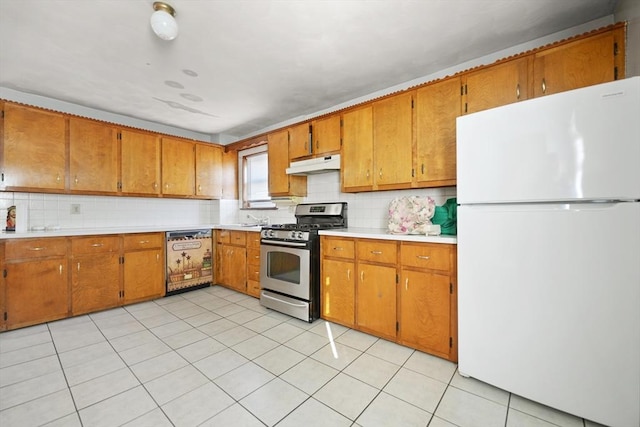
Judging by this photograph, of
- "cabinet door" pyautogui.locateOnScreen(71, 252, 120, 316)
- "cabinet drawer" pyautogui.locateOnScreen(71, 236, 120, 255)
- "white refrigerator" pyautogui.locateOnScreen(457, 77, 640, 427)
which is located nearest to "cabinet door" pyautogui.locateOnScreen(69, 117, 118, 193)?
"cabinet drawer" pyautogui.locateOnScreen(71, 236, 120, 255)

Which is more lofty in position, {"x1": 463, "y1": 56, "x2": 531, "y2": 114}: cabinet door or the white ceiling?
the white ceiling

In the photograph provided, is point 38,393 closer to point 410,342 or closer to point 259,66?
point 410,342

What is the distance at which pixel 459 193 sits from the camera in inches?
73.5

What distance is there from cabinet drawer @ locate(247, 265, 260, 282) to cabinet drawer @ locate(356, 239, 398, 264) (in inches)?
63.1

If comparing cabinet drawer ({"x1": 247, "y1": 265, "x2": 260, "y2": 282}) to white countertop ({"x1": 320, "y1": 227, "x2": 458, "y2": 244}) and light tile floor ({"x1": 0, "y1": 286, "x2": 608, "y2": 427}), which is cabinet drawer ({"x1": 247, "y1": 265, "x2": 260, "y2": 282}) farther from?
white countertop ({"x1": 320, "y1": 227, "x2": 458, "y2": 244})

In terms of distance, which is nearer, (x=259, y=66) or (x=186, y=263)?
(x=259, y=66)

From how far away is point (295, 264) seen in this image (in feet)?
9.57

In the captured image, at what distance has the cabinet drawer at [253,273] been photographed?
3.55 metres

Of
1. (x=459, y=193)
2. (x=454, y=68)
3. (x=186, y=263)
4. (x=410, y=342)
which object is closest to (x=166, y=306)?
(x=186, y=263)

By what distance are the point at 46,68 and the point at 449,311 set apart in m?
4.25

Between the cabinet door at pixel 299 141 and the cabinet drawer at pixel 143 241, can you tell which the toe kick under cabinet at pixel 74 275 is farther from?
the cabinet door at pixel 299 141

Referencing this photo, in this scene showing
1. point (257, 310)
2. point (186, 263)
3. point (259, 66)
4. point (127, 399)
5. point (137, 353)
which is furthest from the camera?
point (186, 263)

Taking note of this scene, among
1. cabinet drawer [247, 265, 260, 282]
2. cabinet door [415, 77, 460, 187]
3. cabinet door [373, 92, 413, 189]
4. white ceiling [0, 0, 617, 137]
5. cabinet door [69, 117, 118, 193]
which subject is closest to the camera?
white ceiling [0, 0, 617, 137]

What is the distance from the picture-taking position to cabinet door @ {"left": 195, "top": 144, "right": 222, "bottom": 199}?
171 inches
